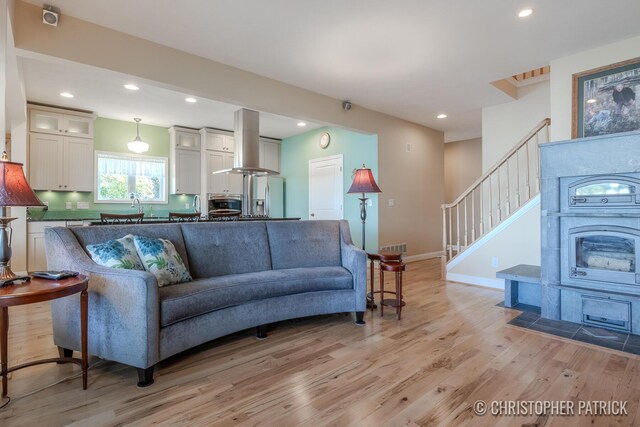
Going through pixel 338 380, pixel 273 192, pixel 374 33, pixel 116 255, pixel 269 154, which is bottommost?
pixel 338 380

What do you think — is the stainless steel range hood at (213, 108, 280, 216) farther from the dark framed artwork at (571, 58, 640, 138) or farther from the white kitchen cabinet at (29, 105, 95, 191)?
the dark framed artwork at (571, 58, 640, 138)

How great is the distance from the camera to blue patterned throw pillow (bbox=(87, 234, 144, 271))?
2.11 metres

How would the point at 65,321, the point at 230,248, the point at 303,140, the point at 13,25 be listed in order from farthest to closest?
the point at 303,140 < the point at 230,248 < the point at 13,25 < the point at 65,321

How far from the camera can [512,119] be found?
5266mm

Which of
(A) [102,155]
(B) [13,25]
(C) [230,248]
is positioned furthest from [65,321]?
(A) [102,155]

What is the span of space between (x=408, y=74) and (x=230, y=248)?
10.2ft

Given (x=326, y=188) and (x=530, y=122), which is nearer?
(x=530, y=122)

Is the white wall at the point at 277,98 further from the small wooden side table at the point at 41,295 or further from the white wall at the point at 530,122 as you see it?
the small wooden side table at the point at 41,295

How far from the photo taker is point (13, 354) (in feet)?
7.57

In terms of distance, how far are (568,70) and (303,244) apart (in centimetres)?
364

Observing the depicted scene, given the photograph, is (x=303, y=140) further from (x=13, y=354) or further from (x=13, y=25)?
(x=13, y=354)

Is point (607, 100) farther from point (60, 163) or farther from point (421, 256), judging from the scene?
point (60, 163)

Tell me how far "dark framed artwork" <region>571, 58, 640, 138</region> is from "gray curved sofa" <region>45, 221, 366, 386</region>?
2880 millimetres

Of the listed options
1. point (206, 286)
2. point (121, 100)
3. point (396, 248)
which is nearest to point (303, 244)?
point (206, 286)
